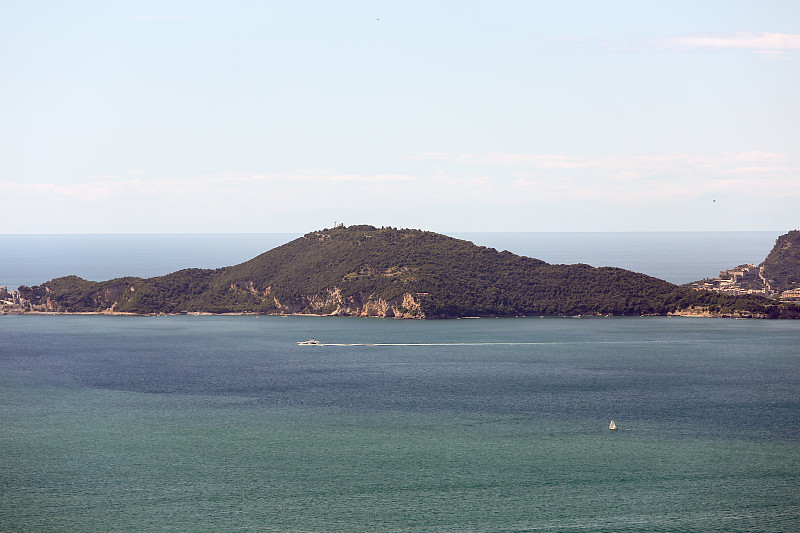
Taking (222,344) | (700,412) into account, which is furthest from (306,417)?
(222,344)

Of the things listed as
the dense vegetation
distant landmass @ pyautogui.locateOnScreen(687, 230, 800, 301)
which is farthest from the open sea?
the dense vegetation

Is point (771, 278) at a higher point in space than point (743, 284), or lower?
higher

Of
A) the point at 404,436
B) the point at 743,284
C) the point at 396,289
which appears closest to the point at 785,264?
the point at 743,284

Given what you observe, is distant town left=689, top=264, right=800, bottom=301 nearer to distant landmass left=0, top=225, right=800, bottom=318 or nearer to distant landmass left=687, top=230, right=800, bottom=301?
distant landmass left=687, top=230, right=800, bottom=301

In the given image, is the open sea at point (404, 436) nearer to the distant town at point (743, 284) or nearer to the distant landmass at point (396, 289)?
the distant landmass at point (396, 289)

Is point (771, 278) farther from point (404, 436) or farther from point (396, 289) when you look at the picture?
point (404, 436)

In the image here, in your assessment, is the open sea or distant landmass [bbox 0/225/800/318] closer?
the open sea
